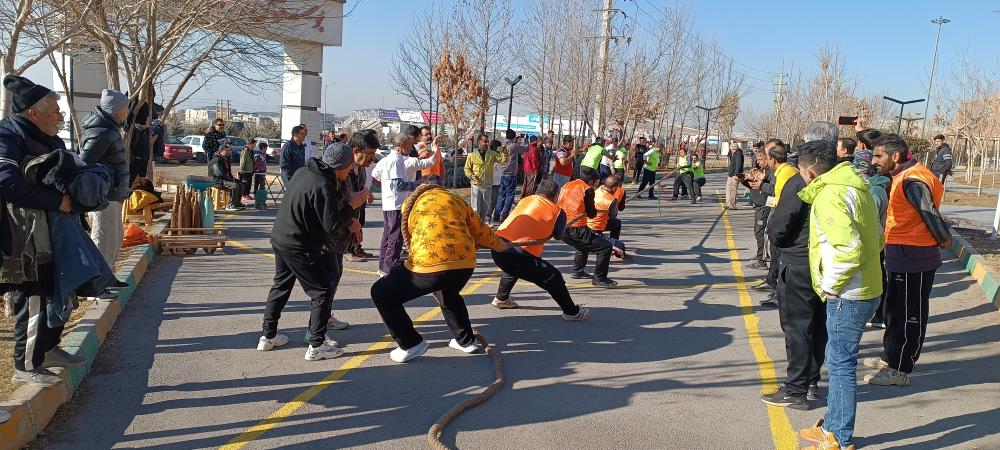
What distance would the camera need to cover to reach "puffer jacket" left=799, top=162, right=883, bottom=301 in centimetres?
449

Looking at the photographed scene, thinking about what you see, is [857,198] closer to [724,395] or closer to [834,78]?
→ [724,395]

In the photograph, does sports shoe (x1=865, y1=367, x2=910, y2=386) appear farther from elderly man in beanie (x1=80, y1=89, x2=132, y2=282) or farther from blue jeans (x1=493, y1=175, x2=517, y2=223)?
blue jeans (x1=493, y1=175, x2=517, y2=223)

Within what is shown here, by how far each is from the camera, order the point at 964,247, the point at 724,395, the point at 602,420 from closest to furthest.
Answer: the point at 602,420, the point at 724,395, the point at 964,247

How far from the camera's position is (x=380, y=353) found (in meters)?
6.34

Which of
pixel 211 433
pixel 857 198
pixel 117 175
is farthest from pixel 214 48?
pixel 857 198

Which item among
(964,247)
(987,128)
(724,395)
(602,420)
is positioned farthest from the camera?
(987,128)

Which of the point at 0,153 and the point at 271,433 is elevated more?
the point at 0,153

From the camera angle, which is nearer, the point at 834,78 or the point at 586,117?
the point at 586,117

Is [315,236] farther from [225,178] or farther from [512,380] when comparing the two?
[225,178]

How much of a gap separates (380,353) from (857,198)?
3713mm

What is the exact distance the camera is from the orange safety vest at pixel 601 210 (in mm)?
9664

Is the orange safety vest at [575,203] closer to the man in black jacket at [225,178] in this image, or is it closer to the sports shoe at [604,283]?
the sports shoe at [604,283]

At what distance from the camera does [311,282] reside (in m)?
5.99

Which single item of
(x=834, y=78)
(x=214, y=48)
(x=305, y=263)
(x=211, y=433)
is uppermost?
(x=834, y=78)
